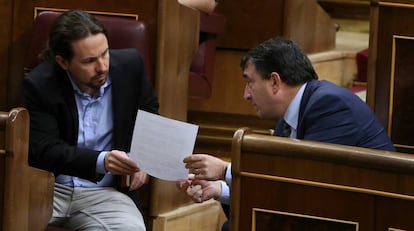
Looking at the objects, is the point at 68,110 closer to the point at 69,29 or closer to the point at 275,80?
the point at 69,29

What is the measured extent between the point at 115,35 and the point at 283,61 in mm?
392

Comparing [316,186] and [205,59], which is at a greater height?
[205,59]

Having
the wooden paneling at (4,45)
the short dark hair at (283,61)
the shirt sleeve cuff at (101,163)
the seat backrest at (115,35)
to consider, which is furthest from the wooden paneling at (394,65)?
the wooden paneling at (4,45)

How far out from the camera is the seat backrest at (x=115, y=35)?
1950 millimetres

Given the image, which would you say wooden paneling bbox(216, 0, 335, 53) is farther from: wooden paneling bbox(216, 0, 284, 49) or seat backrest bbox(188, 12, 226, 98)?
seat backrest bbox(188, 12, 226, 98)

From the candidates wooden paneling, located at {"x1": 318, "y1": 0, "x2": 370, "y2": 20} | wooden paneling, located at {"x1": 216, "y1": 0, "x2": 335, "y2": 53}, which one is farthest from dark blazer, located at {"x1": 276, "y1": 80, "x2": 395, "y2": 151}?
wooden paneling, located at {"x1": 318, "y1": 0, "x2": 370, "y2": 20}

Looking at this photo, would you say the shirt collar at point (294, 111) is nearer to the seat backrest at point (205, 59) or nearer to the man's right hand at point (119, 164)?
the man's right hand at point (119, 164)

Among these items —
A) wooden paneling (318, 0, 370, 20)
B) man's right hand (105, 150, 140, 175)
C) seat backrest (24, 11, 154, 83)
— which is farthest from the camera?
wooden paneling (318, 0, 370, 20)

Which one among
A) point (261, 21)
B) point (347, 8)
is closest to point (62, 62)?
point (261, 21)

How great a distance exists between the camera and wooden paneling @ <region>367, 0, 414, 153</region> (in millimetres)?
1975

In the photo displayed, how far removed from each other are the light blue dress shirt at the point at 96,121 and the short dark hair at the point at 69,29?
58 millimetres

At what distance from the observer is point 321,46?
276 centimetres

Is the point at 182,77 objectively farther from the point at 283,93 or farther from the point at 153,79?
the point at 283,93

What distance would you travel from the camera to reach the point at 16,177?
1523mm
